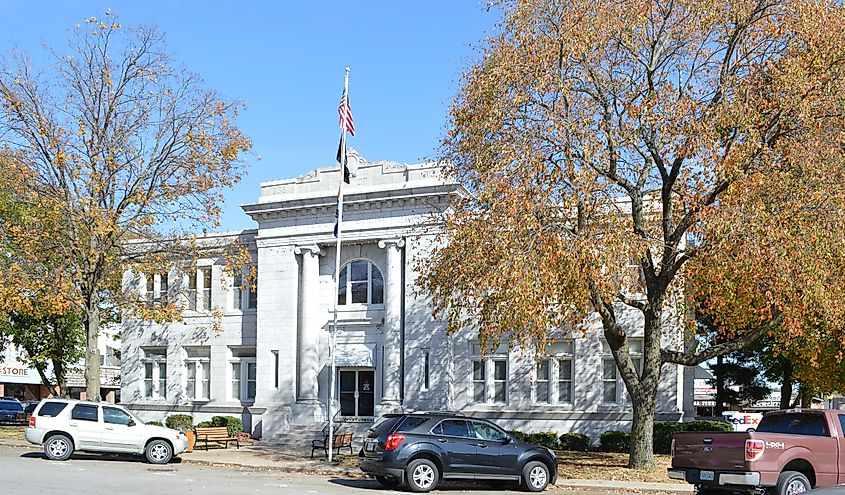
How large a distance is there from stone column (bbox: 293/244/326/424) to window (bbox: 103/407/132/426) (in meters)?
10.7

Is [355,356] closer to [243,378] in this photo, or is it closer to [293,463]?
[243,378]

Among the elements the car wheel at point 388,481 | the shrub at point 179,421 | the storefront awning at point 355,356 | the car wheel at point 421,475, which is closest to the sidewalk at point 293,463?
the car wheel at point 388,481

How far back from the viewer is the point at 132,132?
30953mm

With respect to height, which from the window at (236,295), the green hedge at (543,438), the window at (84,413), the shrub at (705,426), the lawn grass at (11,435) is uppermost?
the window at (236,295)

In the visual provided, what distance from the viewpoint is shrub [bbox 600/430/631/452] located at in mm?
30344

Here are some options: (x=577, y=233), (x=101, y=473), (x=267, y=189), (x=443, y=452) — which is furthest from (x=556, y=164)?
(x=267, y=189)

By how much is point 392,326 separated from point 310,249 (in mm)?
4762

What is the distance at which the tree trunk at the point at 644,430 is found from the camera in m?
23.3

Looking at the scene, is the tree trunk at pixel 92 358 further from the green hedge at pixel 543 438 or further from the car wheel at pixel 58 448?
the green hedge at pixel 543 438

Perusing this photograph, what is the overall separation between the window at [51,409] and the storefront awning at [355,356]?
12362 millimetres

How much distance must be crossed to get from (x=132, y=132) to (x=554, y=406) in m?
17.3

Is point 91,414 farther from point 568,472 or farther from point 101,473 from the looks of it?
point 568,472

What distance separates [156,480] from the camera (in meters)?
19.8

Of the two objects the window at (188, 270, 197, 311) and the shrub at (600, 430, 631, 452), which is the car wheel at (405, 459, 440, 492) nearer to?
the shrub at (600, 430, 631, 452)
